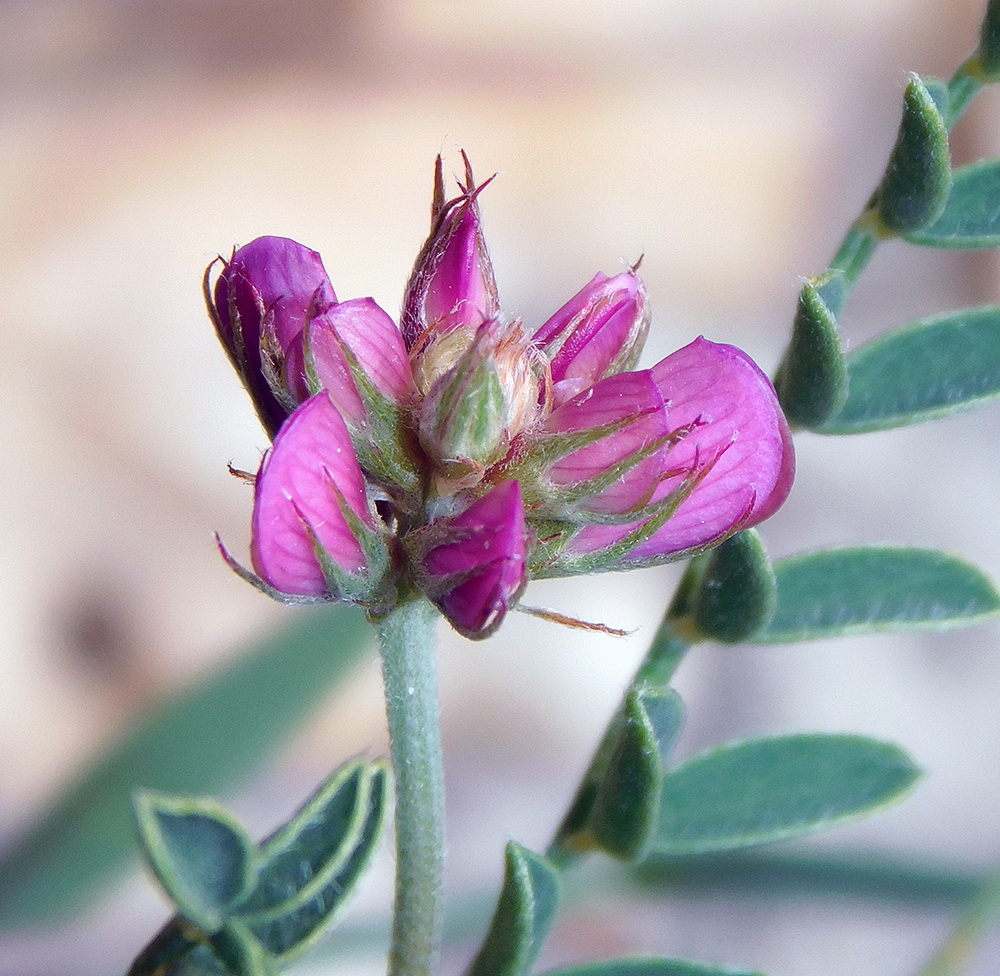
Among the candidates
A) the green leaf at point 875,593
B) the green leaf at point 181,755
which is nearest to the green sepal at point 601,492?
the green leaf at point 875,593

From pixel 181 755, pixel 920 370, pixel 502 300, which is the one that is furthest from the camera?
pixel 502 300

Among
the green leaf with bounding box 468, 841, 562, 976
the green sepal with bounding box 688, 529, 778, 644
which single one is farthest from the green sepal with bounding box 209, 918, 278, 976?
the green sepal with bounding box 688, 529, 778, 644

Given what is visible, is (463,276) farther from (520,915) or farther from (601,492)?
(520,915)

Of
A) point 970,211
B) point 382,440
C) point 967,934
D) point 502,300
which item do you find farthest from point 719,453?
point 502,300

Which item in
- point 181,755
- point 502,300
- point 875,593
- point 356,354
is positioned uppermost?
point 502,300

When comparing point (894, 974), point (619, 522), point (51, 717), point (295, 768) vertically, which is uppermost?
point (619, 522)

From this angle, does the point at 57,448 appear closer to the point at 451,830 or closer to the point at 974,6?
the point at 451,830

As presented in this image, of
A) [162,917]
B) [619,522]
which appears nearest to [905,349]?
[619,522]
